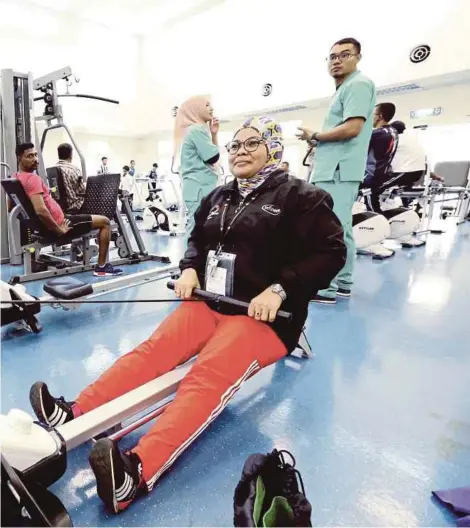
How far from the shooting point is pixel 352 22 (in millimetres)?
8477

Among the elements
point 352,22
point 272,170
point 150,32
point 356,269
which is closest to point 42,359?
point 272,170

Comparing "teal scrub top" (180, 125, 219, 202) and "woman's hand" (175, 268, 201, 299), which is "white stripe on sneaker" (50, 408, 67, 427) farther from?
"teal scrub top" (180, 125, 219, 202)

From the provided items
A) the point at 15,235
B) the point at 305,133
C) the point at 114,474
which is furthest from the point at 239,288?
the point at 15,235

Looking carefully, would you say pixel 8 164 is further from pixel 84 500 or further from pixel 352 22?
pixel 352 22

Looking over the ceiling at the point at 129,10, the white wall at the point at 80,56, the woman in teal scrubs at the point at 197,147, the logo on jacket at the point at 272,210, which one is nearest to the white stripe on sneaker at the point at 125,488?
the logo on jacket at the point at 272,210

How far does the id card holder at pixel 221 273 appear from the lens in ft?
4.55

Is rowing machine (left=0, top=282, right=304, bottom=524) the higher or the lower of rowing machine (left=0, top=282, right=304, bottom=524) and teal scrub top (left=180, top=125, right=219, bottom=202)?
the lower

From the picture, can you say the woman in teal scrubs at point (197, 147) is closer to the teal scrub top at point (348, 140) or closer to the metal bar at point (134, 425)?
the teal scrub top at point (348, 140)

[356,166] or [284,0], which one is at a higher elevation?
[284,0]

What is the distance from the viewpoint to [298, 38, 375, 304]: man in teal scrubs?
2385 mm

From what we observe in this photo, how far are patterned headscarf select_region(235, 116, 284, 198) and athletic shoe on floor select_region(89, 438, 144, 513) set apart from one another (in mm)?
970

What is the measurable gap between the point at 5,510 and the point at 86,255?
3133 millimetres

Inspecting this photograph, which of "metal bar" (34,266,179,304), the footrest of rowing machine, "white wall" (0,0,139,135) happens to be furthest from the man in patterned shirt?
"white wall" (0,0,139,135)

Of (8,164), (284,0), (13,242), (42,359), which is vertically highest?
(284,0)
